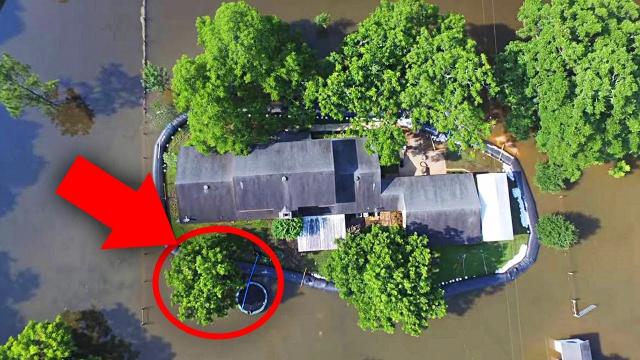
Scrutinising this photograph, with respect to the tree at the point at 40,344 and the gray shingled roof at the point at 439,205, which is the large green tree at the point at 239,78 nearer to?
the gray shingled roof at the point at 439,205

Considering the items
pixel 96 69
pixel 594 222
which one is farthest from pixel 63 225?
pixel 594 222

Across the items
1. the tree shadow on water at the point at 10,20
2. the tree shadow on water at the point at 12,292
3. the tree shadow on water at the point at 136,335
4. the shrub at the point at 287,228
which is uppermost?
the tree shadow on water at the point at 10,20

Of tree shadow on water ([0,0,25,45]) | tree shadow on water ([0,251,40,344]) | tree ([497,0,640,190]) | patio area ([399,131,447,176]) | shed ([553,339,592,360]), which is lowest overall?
shed ([553,339,592,360])

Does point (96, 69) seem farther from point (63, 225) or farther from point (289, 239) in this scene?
point (289, 239)

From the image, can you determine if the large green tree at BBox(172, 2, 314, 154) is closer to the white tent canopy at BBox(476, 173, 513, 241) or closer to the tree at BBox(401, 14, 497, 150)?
the tree at BBox(401, 14, 497, 150)

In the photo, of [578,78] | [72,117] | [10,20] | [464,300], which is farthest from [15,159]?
[578,78]

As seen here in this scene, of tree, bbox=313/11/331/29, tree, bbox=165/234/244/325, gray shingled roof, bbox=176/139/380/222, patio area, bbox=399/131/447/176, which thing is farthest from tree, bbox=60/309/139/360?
tree, bbox=313/11/331/29

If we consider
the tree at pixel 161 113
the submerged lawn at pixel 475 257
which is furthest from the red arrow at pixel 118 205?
the submerged lawn at pixel 475 257
